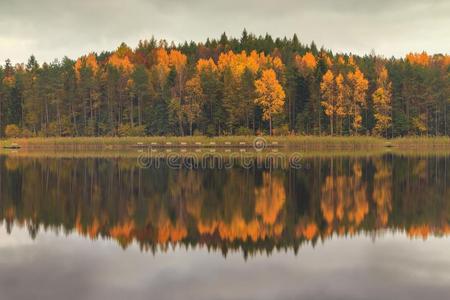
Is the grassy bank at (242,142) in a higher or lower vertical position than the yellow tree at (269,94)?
lower

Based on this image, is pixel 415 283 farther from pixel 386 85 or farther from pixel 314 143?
pixel 386 85

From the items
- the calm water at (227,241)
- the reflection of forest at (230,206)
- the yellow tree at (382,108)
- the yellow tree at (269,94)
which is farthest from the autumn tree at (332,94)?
the calm water at (227,241)

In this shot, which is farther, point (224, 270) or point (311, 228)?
point (311, 228)

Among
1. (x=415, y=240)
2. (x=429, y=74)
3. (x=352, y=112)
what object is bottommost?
(x=415, y=240)

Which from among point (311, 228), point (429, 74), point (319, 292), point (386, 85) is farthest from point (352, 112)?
point (319, 292)

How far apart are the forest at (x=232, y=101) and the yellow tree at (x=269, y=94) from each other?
0.20 m

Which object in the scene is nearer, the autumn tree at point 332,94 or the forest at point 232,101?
the autumn tree at point 332,94

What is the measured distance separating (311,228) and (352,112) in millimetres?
91202

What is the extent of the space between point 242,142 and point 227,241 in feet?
249

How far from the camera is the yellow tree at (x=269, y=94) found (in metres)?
102

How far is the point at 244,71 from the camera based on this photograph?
363ft

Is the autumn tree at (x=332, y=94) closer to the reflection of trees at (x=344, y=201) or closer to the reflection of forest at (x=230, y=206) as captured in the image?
the reflection of forest at (x=230, y=206)

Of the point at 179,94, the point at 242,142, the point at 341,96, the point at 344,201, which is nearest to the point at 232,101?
the point at 179,94

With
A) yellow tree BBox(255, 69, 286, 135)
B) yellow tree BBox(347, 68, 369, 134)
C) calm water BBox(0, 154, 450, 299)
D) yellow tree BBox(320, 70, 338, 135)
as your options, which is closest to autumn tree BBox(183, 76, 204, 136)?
yellow tree BBox(255, 69, 286, 135)
